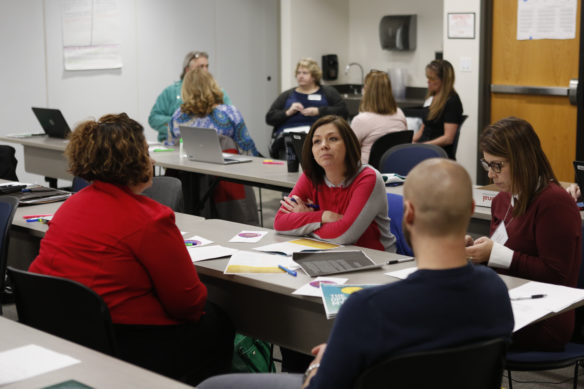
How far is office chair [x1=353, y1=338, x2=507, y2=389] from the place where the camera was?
1511 mm

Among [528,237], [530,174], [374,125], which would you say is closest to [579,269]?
[528,237]

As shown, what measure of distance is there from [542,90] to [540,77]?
0.44 ft

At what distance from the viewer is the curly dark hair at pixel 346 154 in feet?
10.7

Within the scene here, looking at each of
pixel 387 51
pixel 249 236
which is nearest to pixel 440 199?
pixel 249 236

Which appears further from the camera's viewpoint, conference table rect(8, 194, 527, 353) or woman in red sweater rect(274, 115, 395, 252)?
woman in red sweater rect(274, 115, 395, 252)

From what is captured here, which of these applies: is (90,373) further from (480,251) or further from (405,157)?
(405,157)

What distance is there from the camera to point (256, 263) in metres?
2.79

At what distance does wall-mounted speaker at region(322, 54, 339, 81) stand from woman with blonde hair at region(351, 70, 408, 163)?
335 cm

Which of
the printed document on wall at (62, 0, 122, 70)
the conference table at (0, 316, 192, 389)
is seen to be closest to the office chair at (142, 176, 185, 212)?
the conference table at (0, 316, 192, 389)

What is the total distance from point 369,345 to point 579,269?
1.51 m

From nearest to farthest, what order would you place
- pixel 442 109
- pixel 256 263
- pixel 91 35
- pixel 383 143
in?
pixel 256 263 → pixel 383 143 → pixel 442 109 → pixel 91 35

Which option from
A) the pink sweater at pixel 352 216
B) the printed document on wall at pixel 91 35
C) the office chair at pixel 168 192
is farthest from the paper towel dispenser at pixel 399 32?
the pink sweater at pixel 352 216

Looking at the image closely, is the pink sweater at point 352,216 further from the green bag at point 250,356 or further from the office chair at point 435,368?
the office chair at point 435,368

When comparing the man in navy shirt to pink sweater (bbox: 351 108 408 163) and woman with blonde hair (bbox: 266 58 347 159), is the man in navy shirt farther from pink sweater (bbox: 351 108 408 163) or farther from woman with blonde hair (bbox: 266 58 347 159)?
woman with blonde hair (bbox: 266 58 347 159)
